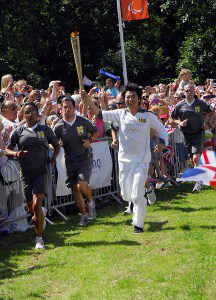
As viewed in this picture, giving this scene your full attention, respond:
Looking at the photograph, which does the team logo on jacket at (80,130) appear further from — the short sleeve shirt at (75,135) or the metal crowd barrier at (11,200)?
the metal crowd barrier at (11,200)

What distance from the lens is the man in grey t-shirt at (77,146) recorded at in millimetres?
11078

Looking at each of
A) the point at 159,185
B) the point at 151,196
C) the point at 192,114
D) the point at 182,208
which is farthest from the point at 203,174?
the point at 159,185

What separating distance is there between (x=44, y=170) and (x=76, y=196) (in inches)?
59.6

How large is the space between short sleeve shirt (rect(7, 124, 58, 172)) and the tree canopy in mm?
24403

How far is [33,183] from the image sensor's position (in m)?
9.82

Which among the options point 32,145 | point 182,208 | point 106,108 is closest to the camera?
point 32,145

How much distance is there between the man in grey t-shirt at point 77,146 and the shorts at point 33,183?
1341 mm

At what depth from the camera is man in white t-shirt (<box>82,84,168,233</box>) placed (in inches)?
401

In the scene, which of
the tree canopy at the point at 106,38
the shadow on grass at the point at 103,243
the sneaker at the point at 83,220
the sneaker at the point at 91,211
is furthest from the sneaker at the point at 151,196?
the tree canopy at the point at 106,38

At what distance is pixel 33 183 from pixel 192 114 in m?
5.20

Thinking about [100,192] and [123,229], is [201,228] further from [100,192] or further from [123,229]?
[100,192]

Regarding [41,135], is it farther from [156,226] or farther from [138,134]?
[156,226]

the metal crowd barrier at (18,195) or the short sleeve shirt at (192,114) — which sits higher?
the short sleeve shirt at (192,114)

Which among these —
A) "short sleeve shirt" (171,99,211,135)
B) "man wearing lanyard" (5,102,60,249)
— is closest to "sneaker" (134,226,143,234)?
"man wearing lanyard" (5,102,60,249)
